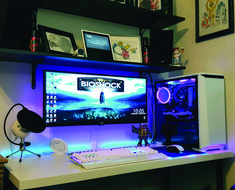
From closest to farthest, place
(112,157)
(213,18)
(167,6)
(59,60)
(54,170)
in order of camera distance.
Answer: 1. (54,170)
2. (112,157)
3. (59,60)
4. (213,18)
5. (167,6)

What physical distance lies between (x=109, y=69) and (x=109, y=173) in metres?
0.95

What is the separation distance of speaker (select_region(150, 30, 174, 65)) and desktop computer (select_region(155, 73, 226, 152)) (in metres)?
0.19

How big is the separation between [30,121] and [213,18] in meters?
1.61

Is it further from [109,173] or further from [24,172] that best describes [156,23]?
[24,172]

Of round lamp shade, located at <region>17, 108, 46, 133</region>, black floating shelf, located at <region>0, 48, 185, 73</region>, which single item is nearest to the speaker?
black floating shelf, located at <region>0, 48, 185, 73</region>

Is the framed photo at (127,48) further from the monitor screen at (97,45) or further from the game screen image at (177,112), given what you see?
the game screen image at (177,112)

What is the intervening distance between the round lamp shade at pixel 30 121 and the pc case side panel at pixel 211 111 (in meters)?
1.09

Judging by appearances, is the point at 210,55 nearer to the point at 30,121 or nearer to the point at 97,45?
the point at 97,45

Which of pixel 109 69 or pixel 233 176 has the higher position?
pixel 109 69

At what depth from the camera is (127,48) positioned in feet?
6.48

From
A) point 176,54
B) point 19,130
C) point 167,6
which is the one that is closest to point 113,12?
point 167,6

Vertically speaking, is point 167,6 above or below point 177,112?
above

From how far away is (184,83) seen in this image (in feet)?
6.06

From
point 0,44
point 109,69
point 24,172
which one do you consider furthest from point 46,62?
point 24,172
